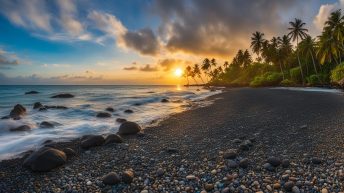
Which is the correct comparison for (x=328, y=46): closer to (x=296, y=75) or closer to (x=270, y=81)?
(x=296, y=75)

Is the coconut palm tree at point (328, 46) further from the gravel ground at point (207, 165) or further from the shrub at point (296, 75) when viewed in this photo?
the gravel ground at point (207, 165)

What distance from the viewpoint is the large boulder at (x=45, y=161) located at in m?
5.66


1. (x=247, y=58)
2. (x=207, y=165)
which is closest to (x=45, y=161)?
(x=207, y=165)

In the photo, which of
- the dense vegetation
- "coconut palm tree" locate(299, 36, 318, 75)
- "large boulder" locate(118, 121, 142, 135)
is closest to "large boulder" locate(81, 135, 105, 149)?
"large boulder" locate(118, 121, 142, 135)

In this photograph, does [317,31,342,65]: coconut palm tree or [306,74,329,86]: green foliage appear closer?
[317,31,342,65]: coconut palm tree

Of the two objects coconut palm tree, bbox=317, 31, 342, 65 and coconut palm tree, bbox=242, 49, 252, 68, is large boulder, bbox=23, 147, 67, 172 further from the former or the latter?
coconut palm tree, bbox=242, 49, 252, 68

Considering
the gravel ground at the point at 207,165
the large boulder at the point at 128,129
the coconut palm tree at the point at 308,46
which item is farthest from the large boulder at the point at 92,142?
the coconut palm tree at the point at 308,46

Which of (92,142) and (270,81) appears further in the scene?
(270,81)

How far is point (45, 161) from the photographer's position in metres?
5.73

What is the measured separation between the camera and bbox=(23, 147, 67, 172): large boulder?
566cm

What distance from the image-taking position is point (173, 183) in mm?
4781

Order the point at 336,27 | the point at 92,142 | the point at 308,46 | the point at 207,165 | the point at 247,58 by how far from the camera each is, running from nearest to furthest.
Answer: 1. the point at 207,165
2. the point at 92,142
3. the point at 336,27
4. the point at 308,46
5. the point at 247,58

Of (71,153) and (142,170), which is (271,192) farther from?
(71,153)

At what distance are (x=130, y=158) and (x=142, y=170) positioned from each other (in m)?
1.01
